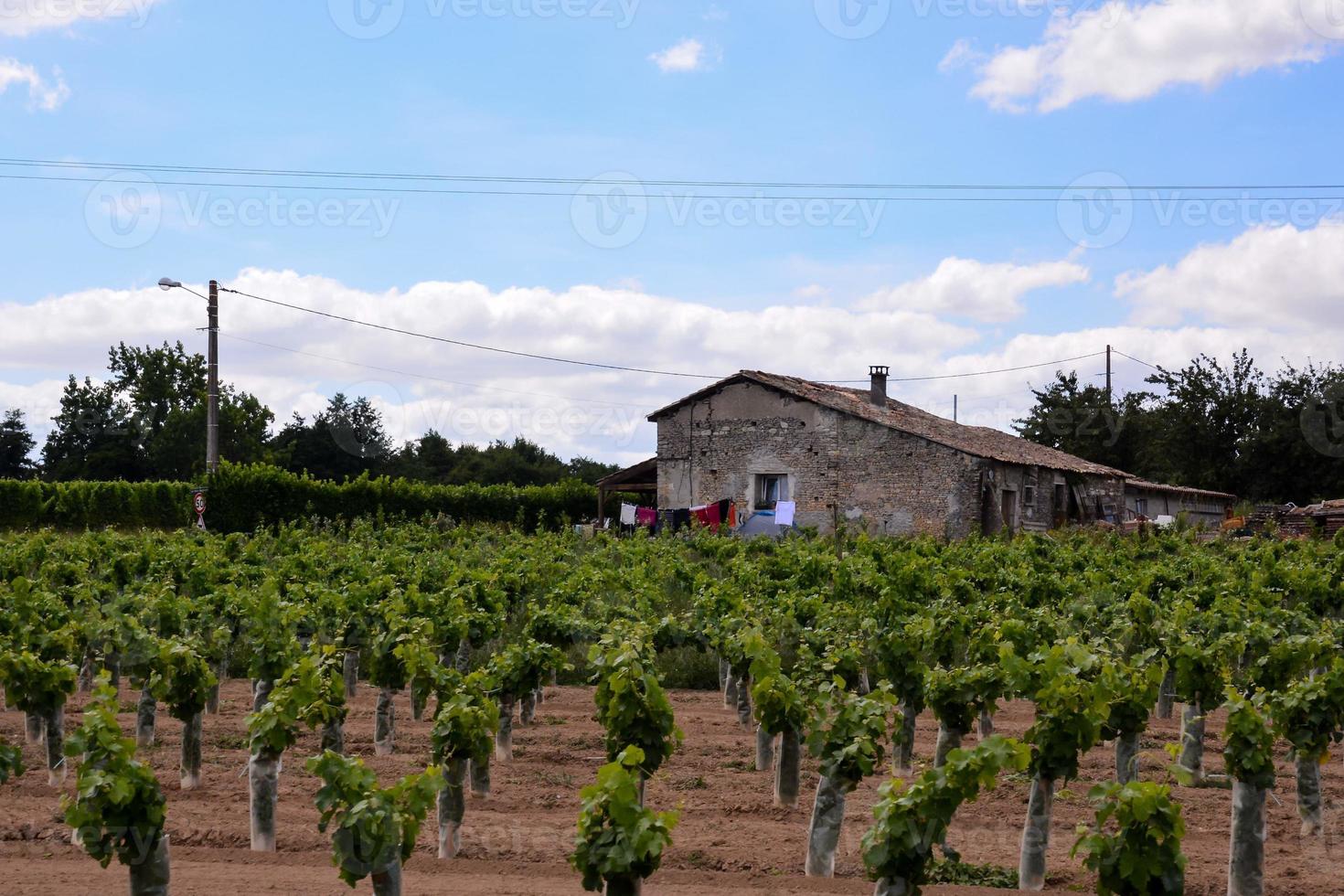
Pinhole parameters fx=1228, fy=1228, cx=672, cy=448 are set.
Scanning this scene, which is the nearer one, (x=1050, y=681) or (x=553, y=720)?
(x=1050, y=681)

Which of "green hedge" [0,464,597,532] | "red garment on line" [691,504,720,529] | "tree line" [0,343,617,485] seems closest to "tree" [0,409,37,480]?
"tree line" [0,343,617,485]

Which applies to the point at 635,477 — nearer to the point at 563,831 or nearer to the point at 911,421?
the point at 911,421

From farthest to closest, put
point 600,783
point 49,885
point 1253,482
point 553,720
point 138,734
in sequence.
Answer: point 1253,482 < point 553,720 < point 138,734 < point 49,885 < point 600,783

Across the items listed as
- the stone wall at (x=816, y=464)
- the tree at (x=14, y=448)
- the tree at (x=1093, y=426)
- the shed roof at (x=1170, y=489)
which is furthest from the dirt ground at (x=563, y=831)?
the tree at (x=14, y=448)

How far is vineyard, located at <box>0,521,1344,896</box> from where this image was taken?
5.56 m

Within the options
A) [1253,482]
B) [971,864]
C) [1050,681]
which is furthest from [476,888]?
[1253,482]

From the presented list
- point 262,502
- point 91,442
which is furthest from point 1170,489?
point 91,442

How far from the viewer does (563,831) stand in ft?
24.2

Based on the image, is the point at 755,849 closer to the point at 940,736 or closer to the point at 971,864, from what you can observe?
the point at 971,864

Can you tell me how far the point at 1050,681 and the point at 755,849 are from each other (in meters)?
1.95

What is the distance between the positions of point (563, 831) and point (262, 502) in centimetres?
2597

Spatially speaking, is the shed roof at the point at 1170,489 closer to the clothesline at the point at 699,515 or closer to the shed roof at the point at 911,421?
the shed roof at the point at 911,421

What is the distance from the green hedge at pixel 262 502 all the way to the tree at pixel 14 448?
31.4 m

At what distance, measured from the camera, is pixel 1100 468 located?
38.4 metres
